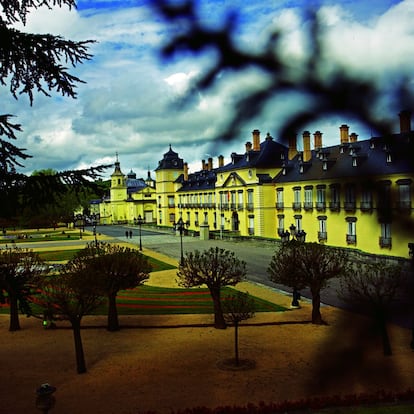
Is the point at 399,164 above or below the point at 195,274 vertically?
above

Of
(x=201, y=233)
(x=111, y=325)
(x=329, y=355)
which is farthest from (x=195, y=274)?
(x=201, y=233)

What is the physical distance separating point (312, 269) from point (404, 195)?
57.3 feet

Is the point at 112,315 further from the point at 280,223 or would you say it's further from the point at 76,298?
the point at 280,223

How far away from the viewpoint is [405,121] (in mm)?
1478

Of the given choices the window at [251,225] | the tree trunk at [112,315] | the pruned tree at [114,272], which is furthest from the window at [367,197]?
the window at [251,225]

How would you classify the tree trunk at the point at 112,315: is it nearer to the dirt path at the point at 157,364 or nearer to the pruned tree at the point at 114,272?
the pruned tree at the point at 114,272

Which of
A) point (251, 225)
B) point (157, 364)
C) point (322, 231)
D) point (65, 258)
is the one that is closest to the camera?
point (157, 364)

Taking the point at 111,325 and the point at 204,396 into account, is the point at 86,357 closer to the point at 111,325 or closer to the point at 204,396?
the point at 111,325

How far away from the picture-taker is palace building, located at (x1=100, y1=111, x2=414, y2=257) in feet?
5.07

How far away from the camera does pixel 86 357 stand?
15148 mm

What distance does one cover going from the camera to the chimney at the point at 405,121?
142 cm

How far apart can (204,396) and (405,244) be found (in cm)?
1133

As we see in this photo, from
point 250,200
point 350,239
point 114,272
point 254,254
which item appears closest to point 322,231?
point 350,239

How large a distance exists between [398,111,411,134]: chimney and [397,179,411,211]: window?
18 cm
